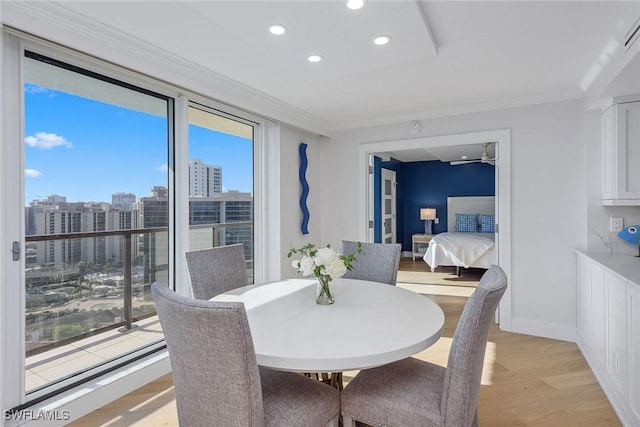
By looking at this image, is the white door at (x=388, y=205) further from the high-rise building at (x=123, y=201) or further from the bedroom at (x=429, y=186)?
the high-rise building at (x=123, y=201)

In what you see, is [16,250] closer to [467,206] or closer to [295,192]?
[295,192]

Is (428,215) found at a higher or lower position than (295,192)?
lower

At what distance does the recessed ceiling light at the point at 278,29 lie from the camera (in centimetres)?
199

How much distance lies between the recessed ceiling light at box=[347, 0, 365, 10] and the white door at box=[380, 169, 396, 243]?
560 centimetres

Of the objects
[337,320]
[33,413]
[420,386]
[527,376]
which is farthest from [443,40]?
[33,413]

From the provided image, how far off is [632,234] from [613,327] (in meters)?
0.95

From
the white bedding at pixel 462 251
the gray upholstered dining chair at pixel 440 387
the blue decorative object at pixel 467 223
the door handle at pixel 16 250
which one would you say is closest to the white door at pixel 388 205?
the white bedding at pixel 462 251

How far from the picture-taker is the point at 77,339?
7.60 feet

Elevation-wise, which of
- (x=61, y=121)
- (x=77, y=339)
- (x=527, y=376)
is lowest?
(x=527, y=376)

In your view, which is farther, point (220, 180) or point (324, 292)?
point (220, 180)

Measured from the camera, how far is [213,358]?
1.12 m

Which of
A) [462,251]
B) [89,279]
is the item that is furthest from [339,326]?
[462,251]

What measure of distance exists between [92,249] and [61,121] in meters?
0.85

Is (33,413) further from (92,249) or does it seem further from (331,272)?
(331,272)
